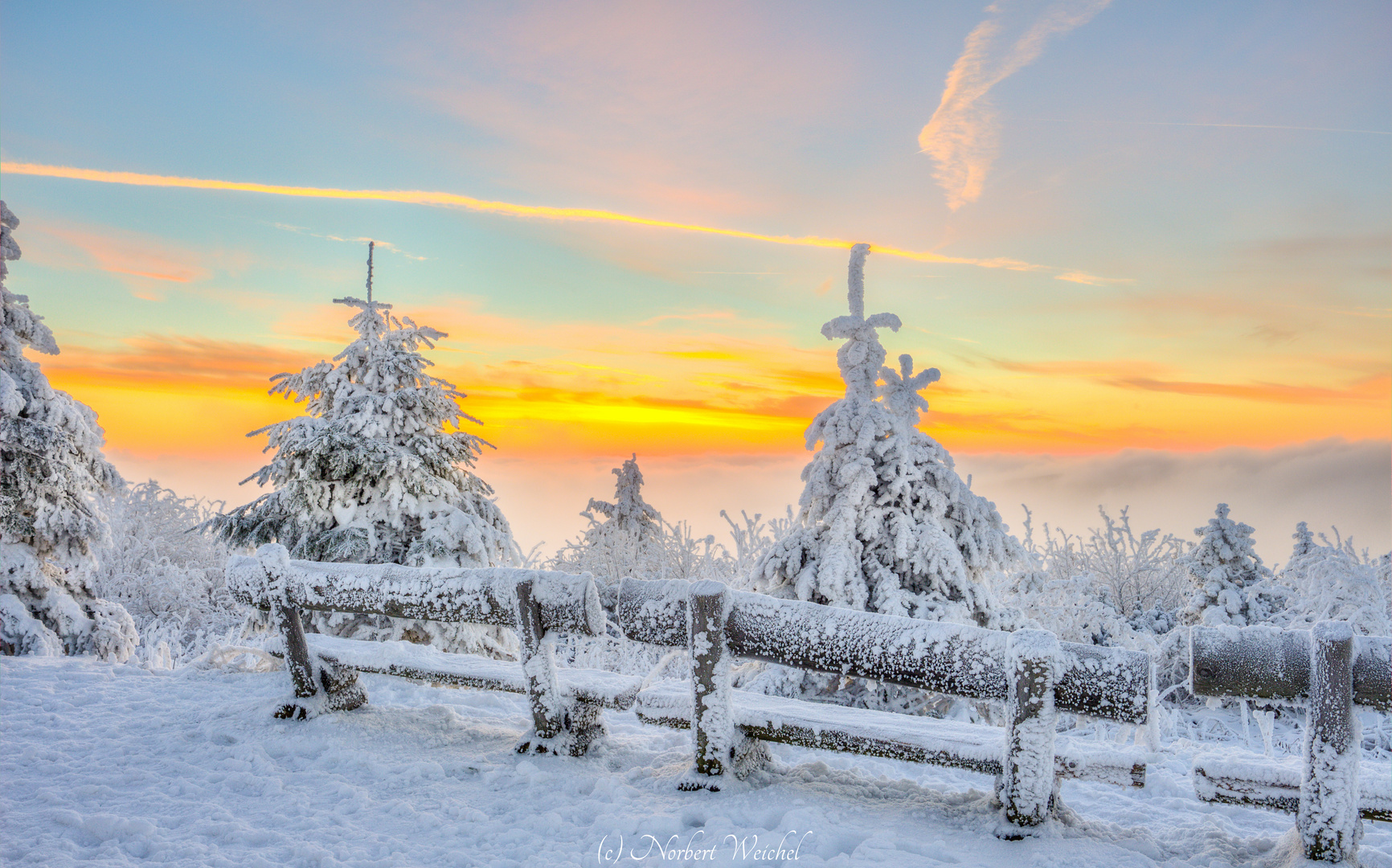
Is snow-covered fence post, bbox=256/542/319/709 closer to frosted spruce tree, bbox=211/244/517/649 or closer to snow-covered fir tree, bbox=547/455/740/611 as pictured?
frosted spruce tree, bbox=211/244/517/649

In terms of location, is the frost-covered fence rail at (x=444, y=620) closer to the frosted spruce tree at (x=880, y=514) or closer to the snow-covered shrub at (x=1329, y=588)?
the frosted spruce tree at (x=880, y=514)

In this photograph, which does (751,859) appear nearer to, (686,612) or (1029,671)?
(686,612)

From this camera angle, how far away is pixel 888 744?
4.48 metres

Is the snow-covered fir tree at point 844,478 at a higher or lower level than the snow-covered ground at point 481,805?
higher

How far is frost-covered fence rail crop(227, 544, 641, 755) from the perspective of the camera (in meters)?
5.23

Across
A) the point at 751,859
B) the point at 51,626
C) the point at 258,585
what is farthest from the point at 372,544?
the point at 751,859

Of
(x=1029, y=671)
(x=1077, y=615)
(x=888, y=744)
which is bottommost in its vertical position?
(x=1077, y=615)

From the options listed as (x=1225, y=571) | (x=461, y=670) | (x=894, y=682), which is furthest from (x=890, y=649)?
(x=1225, y=571)

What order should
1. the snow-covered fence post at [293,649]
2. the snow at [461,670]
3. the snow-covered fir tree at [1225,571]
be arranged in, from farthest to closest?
the snow-covered fir tree at [1225,571] → the snow-covered fence post at [293,649] → the snow at [461,670]

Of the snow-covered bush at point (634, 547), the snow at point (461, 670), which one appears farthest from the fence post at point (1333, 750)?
the snow-covered bush at point (634, 547)

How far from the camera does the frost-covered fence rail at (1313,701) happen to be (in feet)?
12.1

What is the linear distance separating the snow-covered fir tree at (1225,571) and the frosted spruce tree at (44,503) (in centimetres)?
1924

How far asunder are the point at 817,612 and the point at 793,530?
615 centimetres

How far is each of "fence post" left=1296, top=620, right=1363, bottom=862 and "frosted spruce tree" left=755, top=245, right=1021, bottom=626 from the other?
19.9 ft
